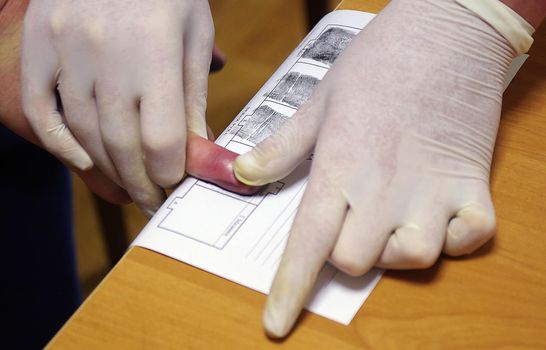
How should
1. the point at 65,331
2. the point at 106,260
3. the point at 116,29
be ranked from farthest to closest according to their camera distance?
the point at 106,260
the point at 116,29
the point at 65,331

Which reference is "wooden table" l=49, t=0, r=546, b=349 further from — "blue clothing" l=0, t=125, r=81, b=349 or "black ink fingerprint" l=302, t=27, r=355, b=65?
"blue clothing" l=0, t=125, r=81, b=349

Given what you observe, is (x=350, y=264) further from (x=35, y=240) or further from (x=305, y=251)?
(x=35, y=240)

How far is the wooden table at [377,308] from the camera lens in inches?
22.4

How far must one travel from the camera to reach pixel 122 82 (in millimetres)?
705

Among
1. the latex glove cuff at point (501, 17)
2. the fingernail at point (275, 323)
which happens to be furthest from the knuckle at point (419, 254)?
the latex glove cuff at point (501, 17)

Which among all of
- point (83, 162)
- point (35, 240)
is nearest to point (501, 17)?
point (83, 162)

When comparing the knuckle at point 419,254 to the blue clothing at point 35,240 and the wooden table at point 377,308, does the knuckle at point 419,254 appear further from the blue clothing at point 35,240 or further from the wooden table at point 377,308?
the blue clothing at point 35,240

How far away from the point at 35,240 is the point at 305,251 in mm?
603

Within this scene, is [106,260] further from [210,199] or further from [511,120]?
[511,120]

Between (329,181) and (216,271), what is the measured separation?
0.13 meters

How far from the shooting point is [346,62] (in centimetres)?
68

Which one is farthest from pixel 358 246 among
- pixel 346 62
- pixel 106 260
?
pixel 106 260

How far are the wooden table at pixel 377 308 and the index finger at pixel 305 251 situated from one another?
0.8 inches

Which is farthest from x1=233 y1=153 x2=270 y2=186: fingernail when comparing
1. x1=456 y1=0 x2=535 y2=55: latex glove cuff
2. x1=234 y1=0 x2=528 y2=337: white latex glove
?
x1=456 y1=0 x2=535 y2=55: latex glove cuff
